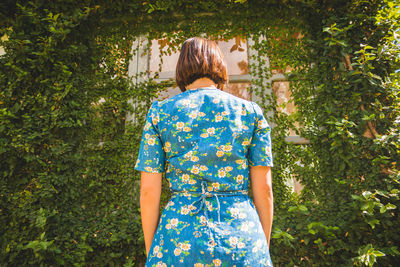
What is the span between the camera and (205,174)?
0.94 meters

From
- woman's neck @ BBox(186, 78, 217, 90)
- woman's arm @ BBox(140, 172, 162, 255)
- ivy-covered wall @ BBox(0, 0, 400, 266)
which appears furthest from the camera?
ivy-covered wall @ BBox(0, 0, 400, 266)

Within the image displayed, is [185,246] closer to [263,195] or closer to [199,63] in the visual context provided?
[263,195]

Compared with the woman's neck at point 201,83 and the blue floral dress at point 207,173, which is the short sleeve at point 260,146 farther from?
the woman's neck at point 201,83

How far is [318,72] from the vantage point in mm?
2400

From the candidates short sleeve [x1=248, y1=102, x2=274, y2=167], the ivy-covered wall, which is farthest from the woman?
the ivy-covered wall

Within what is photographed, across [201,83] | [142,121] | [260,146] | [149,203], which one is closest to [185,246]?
[149,203]

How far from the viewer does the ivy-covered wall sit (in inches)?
81.1

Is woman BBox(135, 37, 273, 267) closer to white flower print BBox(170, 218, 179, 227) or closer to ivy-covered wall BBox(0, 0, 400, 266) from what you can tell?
white flower print BBox(170, 218, 179, 227)

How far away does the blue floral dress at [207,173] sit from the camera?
888 mm

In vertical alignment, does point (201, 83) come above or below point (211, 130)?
above

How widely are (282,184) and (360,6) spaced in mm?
1958

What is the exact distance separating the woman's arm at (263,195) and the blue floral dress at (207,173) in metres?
0.05

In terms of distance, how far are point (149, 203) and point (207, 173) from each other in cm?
29

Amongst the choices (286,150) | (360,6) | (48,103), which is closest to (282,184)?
(286,150)
